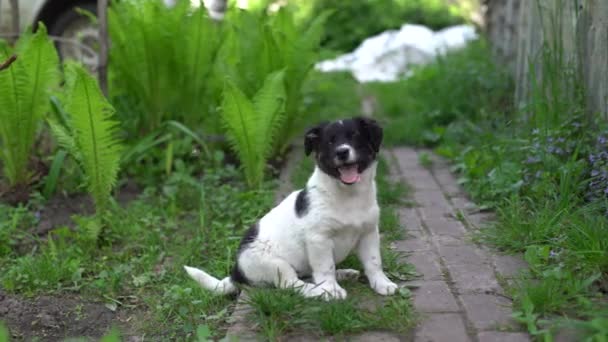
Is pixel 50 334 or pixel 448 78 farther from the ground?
pixel 448 78

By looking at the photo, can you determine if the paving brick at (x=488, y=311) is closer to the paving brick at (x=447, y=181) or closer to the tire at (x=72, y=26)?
the paving brick at (x=447, y=181)

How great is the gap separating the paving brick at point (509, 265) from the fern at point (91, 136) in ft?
7.43

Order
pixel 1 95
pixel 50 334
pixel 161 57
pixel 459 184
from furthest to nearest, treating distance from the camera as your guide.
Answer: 1. pixel 161 57
2. pixel 459 184
3. pixel 1 95
4. pixel 50 334

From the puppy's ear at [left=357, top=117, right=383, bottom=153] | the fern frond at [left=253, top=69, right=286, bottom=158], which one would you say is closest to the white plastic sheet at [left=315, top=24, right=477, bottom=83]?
the fern frond at [left=253, top=69, right=286, bottom=158]

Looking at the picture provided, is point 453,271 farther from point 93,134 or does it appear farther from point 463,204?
point 93,134

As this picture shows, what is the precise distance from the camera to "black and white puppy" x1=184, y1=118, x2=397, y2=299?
3.33 m

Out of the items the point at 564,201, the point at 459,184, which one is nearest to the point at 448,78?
the point at 459,184

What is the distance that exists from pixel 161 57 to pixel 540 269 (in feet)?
11.4

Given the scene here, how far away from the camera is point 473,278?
3.65 m

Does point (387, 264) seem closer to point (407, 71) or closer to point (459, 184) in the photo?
point (459, 184)

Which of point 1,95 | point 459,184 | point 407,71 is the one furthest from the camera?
point 407,71

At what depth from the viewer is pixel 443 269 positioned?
150 inches

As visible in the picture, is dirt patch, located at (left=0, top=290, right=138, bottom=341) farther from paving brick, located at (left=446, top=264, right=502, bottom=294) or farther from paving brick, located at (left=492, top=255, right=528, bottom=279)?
paving brick, located at (left=492, top=255, right=528, bottom=279)

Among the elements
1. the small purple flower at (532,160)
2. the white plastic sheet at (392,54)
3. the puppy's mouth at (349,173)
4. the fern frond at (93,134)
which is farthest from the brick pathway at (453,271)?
the white plastic sheet at (392,54)
